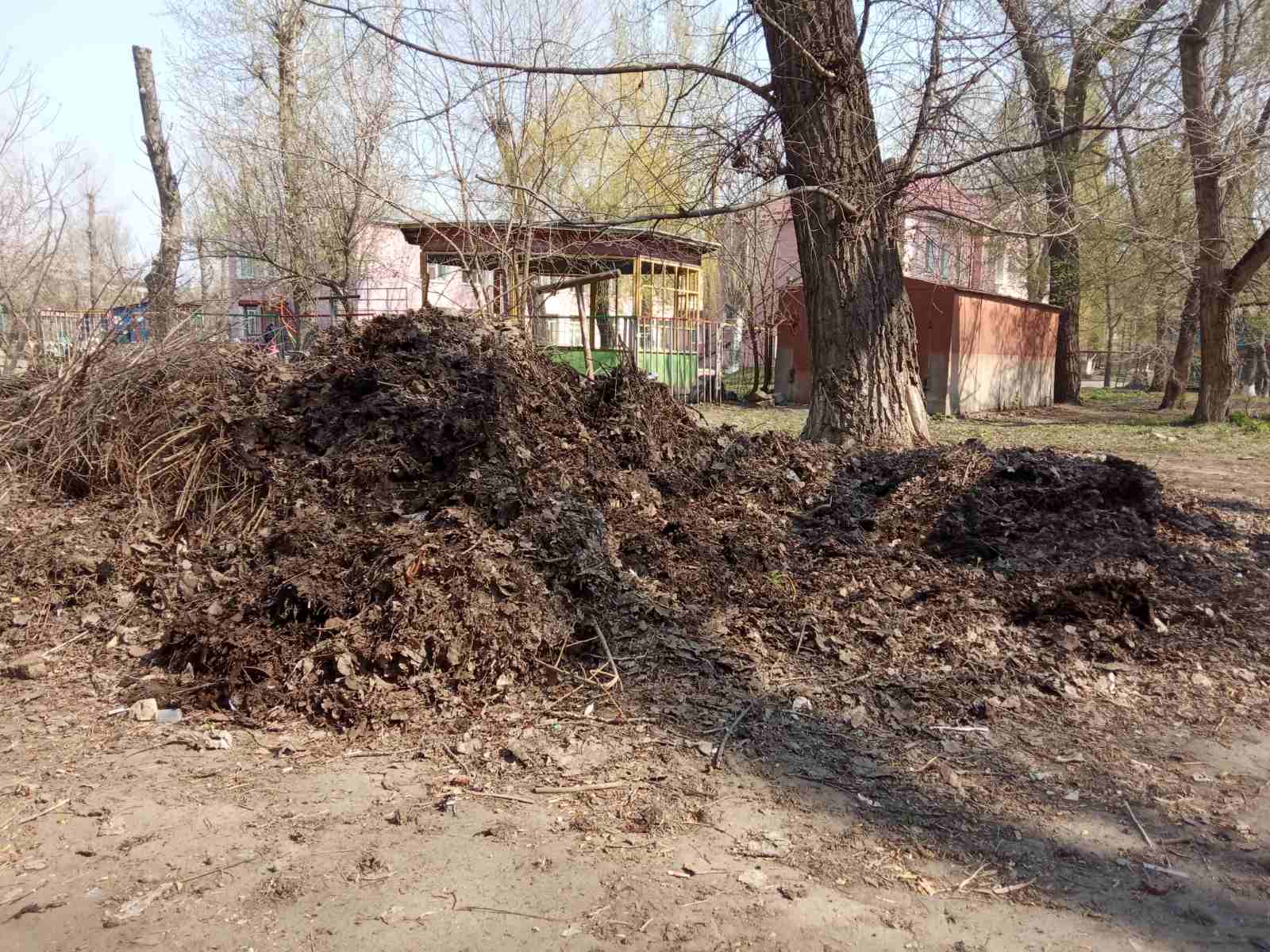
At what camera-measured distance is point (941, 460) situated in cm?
604

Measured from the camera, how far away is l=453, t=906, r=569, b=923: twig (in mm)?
2398

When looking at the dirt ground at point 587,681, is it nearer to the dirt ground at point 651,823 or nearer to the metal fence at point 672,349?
the dirt ground at point 651,823

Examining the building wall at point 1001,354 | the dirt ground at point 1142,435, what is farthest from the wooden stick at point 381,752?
the building wall at point 1001,354

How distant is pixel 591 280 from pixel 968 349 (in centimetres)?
844

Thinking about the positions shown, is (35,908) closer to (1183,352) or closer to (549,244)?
(549,244)

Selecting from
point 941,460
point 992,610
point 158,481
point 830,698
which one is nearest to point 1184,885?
point 830,698

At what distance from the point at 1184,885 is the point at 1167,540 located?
3497 millimetres

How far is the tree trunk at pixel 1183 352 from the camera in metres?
18.2

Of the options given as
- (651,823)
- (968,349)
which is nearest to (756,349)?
(968,349)

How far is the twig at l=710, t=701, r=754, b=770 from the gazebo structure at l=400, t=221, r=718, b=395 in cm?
368

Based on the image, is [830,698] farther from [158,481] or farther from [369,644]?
[158,481]

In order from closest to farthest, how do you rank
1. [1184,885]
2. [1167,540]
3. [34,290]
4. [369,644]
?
[1184,885] < [369,644] < [1167,540] < [34,290]

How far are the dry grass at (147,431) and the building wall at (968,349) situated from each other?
1176 cm

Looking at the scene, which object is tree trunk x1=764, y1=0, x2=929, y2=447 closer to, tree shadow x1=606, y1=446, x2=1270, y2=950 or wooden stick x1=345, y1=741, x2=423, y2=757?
tree shadow x1=606, y1=446, x2=1270, y2=950
